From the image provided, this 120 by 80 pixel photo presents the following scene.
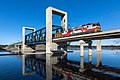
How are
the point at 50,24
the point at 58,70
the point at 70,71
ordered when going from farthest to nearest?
the point at 50,24
the point at 58,70
the point at 70,71

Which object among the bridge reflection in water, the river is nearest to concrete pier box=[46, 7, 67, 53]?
the river

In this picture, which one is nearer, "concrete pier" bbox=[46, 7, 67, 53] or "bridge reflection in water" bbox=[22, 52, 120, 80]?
"bridge reflection in water" bbox=[22, 52, 120, 80]

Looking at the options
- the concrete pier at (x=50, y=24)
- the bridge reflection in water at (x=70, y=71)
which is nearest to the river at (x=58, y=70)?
the bridge reflection in water at (x=70, y=71)

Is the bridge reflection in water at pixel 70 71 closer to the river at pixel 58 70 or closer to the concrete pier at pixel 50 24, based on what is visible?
the river at pixel 58 70

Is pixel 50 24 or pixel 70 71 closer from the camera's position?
pixel 70 71

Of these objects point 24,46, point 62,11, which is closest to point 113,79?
point 62,11

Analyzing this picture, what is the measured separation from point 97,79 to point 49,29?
180 feet

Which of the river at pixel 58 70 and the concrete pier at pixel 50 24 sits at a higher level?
the concrete pier at pixel 50 24

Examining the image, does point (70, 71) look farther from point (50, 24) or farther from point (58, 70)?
point (50, 24)

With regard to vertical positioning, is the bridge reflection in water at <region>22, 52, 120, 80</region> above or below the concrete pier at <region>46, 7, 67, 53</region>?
below

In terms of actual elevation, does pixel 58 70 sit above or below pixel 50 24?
below

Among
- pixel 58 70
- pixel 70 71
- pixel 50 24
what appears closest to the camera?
Result: pixel 70 71

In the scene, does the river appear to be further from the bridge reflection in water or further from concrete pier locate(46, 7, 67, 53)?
concrete pier locate(46, 7, 67, 53)

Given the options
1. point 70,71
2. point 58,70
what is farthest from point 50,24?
point 70,71
